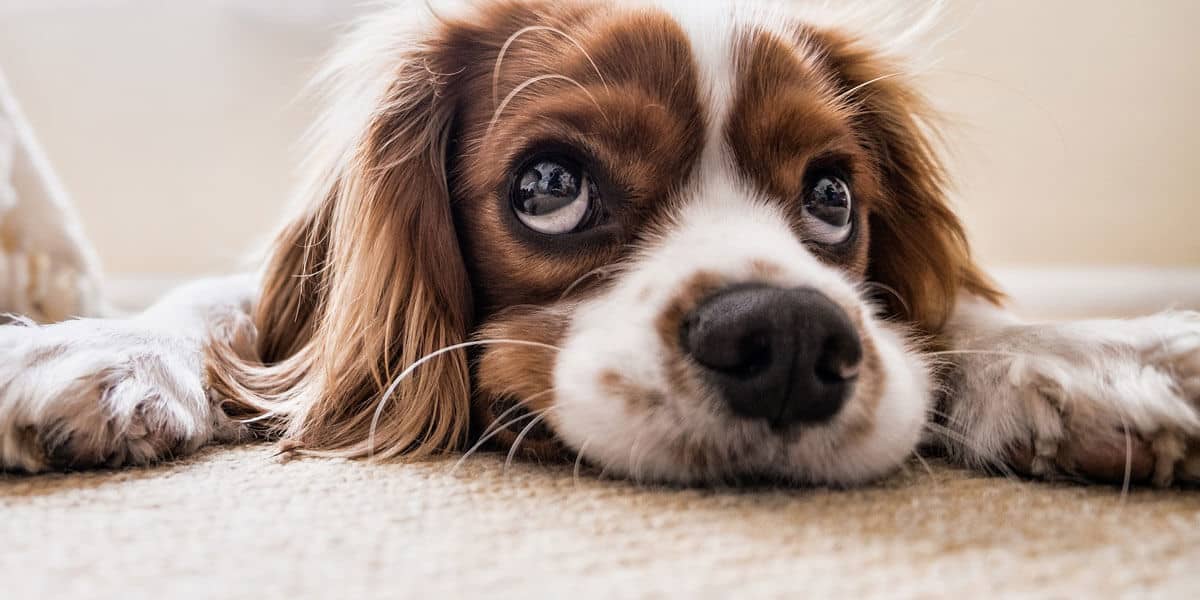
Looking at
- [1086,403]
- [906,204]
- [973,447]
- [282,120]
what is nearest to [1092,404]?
[1086,403]

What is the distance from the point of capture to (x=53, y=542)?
86 cm

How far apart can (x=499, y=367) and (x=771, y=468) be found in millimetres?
394

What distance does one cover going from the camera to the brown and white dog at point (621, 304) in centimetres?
107

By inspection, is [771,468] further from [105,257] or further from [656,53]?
[105,257]

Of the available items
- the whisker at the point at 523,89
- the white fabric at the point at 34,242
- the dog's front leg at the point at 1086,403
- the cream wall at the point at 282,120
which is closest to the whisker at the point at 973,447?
the dog's front leg at the point at 1086,403

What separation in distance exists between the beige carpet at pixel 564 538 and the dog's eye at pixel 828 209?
45 cm

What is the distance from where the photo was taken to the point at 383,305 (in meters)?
1.41

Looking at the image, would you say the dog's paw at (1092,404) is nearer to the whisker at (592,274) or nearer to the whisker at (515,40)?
the whisker at (592,274)

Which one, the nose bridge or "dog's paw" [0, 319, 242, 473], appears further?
the nose bridge

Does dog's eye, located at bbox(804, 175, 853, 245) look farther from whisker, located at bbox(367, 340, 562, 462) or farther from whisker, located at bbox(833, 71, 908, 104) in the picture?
whisker, located at bbox(367, 340, 562, 462)

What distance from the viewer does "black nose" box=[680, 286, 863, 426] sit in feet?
3.34

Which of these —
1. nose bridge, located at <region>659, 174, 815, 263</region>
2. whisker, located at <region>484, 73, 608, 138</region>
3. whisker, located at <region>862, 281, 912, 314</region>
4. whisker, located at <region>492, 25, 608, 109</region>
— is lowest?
whisker, located at <region>862, 281, 912, 314</region>

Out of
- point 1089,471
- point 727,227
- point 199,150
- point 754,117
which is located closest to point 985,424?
point 1089,471

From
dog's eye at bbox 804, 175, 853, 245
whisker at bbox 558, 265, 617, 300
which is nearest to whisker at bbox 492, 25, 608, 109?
whisker at bbox 558, 265, 617, 300
